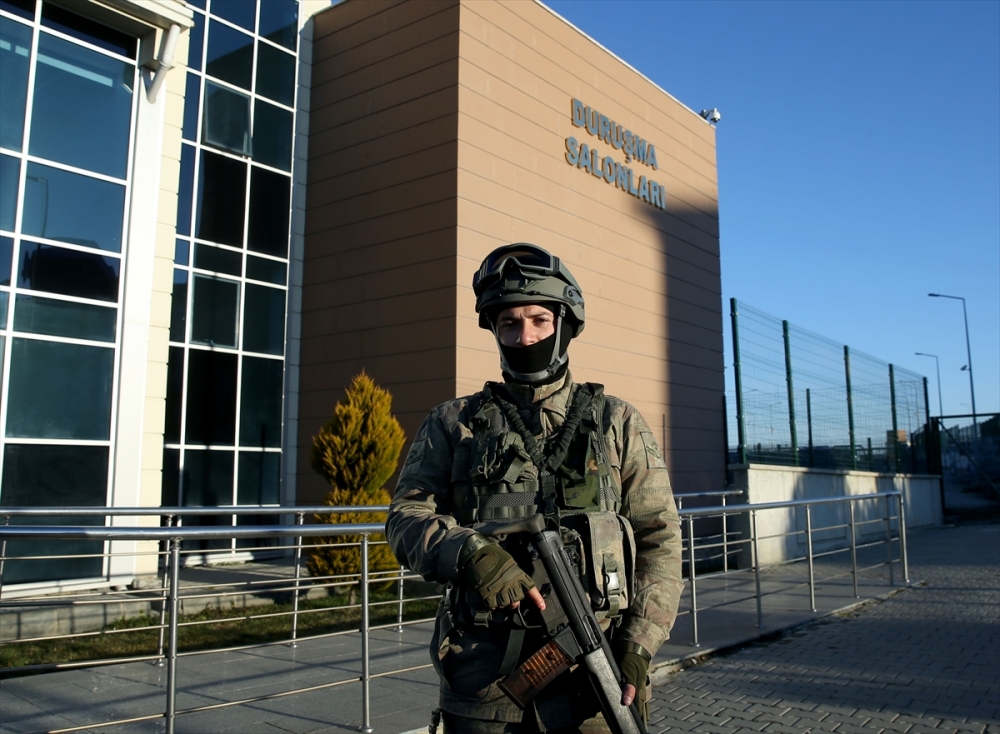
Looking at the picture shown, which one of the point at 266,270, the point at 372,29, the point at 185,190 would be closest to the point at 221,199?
the point at 185,190

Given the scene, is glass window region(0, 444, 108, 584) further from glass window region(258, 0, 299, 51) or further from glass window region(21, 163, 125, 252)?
glass window region(258, 0, 299, 51)

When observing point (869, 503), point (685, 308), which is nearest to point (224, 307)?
point (685, 308)

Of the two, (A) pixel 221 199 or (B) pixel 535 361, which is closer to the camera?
(B) pixel 535 361

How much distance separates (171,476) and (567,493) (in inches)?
402

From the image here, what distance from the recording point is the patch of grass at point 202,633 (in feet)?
21.6

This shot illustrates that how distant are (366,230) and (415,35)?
305cm

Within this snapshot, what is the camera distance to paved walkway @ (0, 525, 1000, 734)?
15.8ft

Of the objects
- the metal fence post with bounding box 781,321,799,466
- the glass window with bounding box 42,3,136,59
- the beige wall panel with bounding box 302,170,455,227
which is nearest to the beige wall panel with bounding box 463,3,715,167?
the beige wall panel with bounding box 302,170,455,227

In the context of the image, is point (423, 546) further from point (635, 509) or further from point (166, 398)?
point (166, 398)

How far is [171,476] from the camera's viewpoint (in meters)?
11.2

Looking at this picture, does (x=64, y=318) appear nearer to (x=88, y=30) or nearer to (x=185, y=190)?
(x=185, y=190)

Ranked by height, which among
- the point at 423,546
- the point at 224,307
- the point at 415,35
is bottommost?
the point at 423,546

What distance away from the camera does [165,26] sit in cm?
981

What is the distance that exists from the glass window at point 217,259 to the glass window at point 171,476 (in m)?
2.75
